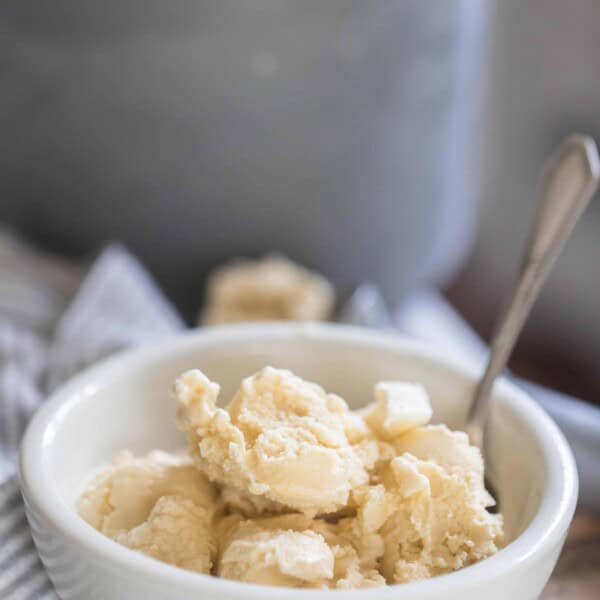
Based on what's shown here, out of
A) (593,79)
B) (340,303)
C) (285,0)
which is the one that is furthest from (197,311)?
(593,79)

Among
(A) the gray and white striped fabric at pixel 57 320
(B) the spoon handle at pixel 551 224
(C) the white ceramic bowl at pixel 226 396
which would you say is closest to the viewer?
(C) the white ceramic bowl at pixel 226 396

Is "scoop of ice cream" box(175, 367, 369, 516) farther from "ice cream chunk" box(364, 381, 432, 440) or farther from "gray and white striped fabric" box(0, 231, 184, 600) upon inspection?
"gray and white striped fabric" box(0, 231, 184, 600)

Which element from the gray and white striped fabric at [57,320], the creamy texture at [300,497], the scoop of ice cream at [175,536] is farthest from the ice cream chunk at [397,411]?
the gray and white striped fabric at [57,320]

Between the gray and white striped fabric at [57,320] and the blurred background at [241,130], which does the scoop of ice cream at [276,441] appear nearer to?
the gray and white striped fabric at [57,320]

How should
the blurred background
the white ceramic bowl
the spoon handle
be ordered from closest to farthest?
the white ceramic bowl < the spoon handle < the blurred background

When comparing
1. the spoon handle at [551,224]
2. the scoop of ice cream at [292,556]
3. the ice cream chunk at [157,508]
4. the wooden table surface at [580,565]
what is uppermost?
the spoon handle at [551,224]

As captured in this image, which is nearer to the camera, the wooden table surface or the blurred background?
the wooden table surface

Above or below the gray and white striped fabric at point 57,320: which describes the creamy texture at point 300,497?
above

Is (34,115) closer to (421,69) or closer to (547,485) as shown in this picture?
(421,69)

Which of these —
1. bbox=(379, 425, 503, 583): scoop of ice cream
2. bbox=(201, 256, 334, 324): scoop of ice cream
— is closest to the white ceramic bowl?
bbox=(379, 425, 503, 583): scoop of ice cream
